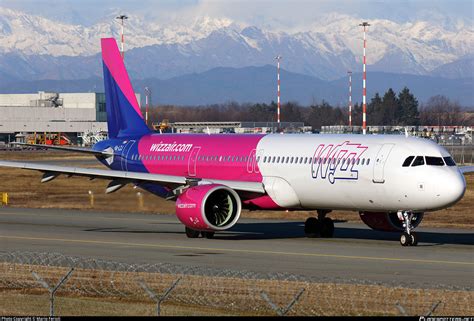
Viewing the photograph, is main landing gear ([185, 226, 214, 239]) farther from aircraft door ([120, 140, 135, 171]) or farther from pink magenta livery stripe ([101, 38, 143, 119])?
pink magenta livery stripe ([101, 38, 143, 119])

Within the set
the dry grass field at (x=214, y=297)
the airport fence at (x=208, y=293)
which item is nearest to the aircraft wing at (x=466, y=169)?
the airport fence at (x=208, y=293)

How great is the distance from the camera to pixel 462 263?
33406 mm

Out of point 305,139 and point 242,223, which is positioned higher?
point 305,139

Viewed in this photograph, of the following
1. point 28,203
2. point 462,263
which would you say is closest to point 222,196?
point 462,263

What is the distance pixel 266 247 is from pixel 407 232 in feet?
16.2

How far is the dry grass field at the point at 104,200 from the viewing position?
4881 cm

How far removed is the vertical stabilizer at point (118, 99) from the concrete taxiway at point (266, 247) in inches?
168

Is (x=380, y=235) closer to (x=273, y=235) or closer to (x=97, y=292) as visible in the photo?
(x=273, y=235)

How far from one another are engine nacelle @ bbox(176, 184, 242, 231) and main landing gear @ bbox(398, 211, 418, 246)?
599 centimetres

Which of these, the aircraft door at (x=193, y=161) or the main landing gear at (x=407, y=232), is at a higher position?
the aircraft door at (x=193, y=161)

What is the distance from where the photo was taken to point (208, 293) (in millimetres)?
25094

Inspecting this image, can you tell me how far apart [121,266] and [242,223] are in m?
18.7

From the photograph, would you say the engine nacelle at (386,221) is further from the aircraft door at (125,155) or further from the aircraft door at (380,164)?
the aircraft door at (125,155)

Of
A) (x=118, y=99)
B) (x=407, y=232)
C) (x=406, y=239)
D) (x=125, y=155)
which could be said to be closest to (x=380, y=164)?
(x=407, y=232)
